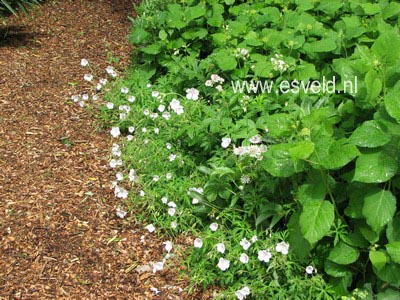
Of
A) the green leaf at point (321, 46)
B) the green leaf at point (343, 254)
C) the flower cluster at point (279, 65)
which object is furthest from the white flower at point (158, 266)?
the green leaf at point (321, 46)

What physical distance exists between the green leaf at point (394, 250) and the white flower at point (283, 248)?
47cm

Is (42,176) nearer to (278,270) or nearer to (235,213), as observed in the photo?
(235,213)

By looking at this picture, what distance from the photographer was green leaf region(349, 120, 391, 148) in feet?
7.70

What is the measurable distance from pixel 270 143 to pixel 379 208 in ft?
2.71

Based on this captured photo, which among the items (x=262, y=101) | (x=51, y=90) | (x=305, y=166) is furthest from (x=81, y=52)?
(x=305, y=166)

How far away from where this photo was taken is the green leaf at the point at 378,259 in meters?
2.37

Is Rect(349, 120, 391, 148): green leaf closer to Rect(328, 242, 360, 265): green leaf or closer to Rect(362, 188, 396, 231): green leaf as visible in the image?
Rect(362, 188, 396, 231): green leaf

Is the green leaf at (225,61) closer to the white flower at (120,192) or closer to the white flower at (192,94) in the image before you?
the white flower at (192,94)

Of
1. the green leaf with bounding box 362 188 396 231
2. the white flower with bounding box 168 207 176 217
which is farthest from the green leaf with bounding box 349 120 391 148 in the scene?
the white flower with bounding box 168 207 176 217

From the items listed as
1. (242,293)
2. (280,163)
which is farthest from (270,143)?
(242,293)

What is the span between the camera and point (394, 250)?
2.31m

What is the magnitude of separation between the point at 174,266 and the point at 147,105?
136 centimetres

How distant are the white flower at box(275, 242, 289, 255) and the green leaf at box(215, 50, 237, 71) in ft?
4.42

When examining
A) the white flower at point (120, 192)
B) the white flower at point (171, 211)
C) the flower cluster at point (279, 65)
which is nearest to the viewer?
the white flower at point (171, 211)
